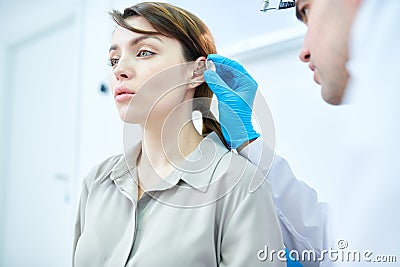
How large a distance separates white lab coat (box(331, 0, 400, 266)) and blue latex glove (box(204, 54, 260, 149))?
392 mm

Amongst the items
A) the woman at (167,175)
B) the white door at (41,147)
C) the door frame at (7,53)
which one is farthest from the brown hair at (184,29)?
the door frame at (7,53)

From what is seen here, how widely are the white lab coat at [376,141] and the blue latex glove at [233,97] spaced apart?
1.28ft

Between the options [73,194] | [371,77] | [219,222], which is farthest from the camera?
[73,194]

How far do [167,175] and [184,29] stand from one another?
0.27m

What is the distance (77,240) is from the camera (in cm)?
97

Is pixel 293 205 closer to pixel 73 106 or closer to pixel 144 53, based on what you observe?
pixel 144 53

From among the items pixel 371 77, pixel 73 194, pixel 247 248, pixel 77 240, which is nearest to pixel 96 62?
pixel 73 194

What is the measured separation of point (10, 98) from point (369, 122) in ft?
7.35

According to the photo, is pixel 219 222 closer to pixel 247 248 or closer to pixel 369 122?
pixel 247 248

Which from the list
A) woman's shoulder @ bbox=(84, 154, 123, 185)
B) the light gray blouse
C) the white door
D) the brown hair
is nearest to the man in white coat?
the light gray blouse

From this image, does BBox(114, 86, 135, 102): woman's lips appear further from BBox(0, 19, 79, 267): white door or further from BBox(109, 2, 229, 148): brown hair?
BBox(0, 19, 79, 267): white door

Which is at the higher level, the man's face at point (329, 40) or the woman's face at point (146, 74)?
the man's face at point (329, 40)

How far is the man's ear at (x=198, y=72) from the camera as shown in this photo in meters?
0.89

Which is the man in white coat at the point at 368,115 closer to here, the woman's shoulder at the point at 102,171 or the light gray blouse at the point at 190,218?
the light gray blouse at the point at 190,218
